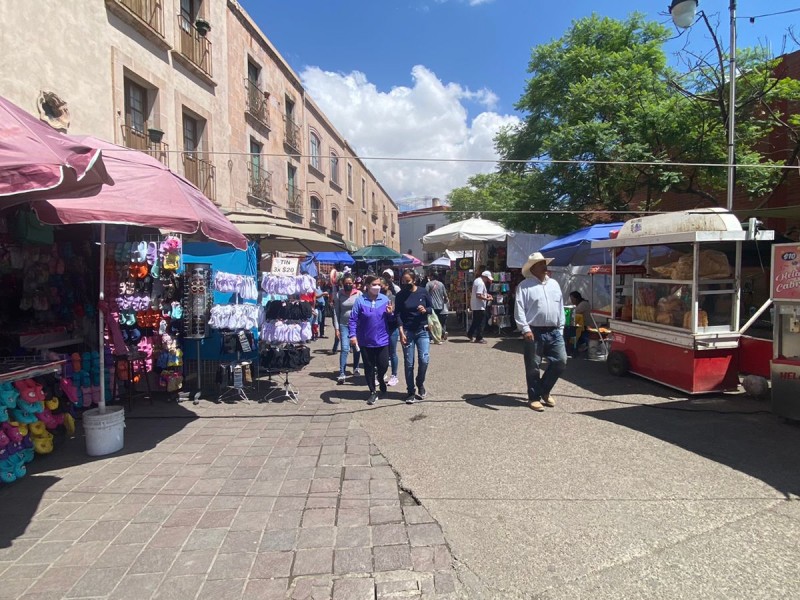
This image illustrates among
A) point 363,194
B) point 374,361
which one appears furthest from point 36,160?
point 363,194

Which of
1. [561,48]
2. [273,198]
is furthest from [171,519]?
[561,48]

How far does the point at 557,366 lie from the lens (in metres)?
5.95

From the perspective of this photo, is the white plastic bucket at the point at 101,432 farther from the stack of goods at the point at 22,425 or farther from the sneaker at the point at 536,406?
the sneaker at the point at 536,406

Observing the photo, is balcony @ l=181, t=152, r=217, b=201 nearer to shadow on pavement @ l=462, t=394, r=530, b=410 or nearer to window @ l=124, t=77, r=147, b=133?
window @ l=124, t=77, r=147, b=133

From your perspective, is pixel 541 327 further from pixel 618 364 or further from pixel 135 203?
pixel 135 203

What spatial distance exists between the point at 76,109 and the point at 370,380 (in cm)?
686

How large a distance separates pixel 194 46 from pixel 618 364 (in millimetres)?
12041

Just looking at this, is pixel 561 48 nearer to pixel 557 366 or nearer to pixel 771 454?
pixel 557 366

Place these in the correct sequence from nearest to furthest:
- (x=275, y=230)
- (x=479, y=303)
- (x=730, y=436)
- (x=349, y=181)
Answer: (x=730, y=436), (x=275, y=230), (x=479, y=303), (x=349, y=181)

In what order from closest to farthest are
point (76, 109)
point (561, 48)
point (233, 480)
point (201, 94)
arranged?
1. point (233, 480)
2. point (76, 109)
3. point (201, 94)
4. point (561, 48)

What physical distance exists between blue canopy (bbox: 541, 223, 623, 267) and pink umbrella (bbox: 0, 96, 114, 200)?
27.7 ft

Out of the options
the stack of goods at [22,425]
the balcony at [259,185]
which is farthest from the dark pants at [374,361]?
the balcony at [259,185]

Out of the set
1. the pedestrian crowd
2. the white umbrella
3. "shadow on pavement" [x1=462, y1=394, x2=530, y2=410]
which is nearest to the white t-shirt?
the white umbrella

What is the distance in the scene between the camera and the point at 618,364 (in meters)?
7.64
